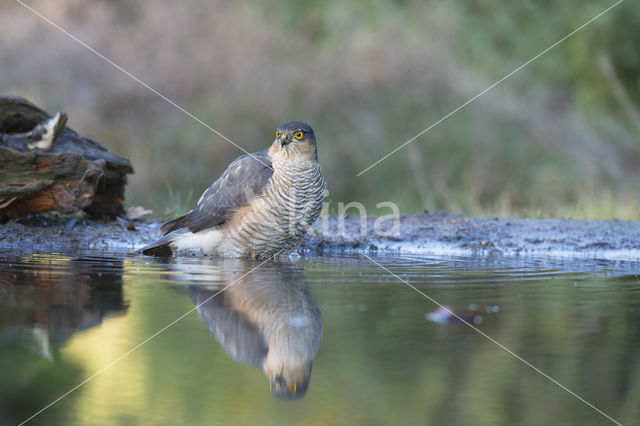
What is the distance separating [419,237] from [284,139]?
1.70m

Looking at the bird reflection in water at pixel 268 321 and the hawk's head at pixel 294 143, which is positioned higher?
the hawk's head at pixel 294 143

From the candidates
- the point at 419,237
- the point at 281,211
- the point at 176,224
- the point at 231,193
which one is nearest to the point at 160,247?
the point at 176,224

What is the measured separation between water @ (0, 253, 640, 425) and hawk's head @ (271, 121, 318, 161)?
1.07 m

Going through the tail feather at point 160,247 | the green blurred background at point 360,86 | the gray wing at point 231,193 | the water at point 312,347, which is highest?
the green blurred background at point 360,86

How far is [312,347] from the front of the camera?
3.05 m

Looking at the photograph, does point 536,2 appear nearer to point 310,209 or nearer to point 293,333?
point 310,209

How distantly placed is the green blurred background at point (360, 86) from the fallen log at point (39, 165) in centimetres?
501

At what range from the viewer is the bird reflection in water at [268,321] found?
110 inches

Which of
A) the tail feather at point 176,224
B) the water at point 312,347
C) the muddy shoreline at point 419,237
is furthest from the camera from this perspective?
the muddy shoreline at point 419,237

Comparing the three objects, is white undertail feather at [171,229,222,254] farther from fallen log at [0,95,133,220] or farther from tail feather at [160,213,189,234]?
fallen log at [0,95,133,220]

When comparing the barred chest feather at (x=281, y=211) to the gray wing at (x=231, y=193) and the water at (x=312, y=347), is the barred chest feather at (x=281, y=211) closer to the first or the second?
the gray wing at (x=231, y=193)

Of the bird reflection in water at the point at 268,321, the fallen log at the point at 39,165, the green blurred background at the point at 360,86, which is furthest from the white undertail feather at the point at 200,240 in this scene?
the green blurred background at the point at 360,86

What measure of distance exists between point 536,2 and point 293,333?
40.5 feet

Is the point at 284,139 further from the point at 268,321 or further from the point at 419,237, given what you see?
the point at 268,321
